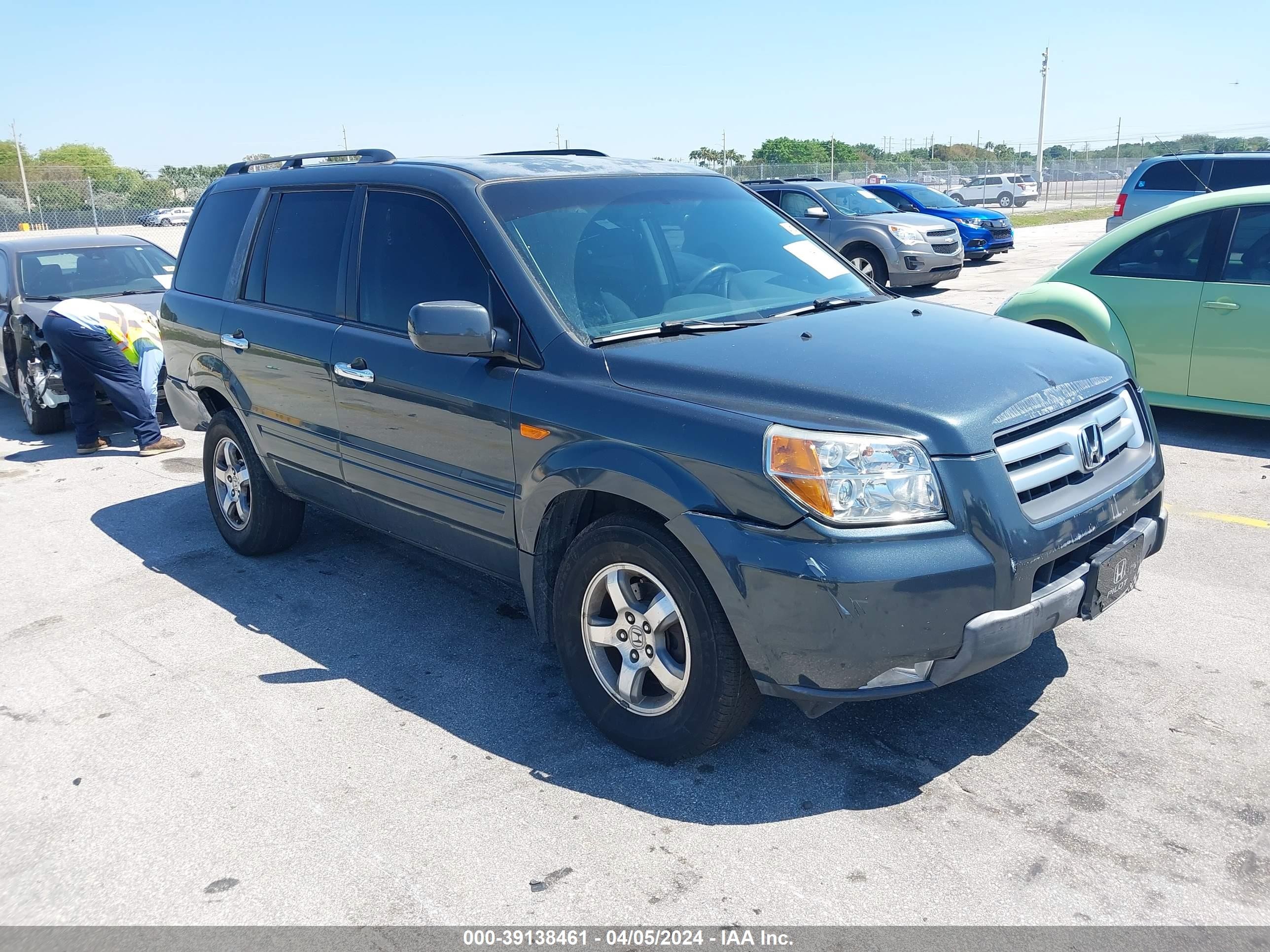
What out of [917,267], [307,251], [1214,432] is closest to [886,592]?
[307,251]

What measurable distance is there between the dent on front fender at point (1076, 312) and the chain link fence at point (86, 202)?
30587mm

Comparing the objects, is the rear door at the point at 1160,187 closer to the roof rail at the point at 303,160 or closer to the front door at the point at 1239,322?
the front door at the point at 1239,322

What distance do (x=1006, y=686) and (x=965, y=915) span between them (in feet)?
4.40

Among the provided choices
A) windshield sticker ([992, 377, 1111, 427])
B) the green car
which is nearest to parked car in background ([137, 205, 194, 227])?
the green car

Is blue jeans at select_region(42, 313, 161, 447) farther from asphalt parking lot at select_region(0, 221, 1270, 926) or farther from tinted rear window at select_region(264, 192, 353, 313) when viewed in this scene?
tinted rear window at select_region(264, 192, 353, 313)

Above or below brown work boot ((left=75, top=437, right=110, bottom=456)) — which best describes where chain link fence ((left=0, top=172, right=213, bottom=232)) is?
above

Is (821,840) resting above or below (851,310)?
below

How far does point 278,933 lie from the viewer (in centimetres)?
280

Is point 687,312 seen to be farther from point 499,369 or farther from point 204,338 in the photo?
point 204,338

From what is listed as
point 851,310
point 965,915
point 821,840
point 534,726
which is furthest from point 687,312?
point 965,915

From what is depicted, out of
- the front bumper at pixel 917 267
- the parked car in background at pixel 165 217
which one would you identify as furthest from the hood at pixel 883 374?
the parked car in background at pixel 165 217

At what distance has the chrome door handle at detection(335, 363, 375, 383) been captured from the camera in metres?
4.39

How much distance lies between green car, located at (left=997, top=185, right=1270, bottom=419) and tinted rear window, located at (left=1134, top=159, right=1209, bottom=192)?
994cm

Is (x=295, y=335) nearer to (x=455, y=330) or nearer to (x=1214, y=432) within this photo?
(x=455, y=330)
